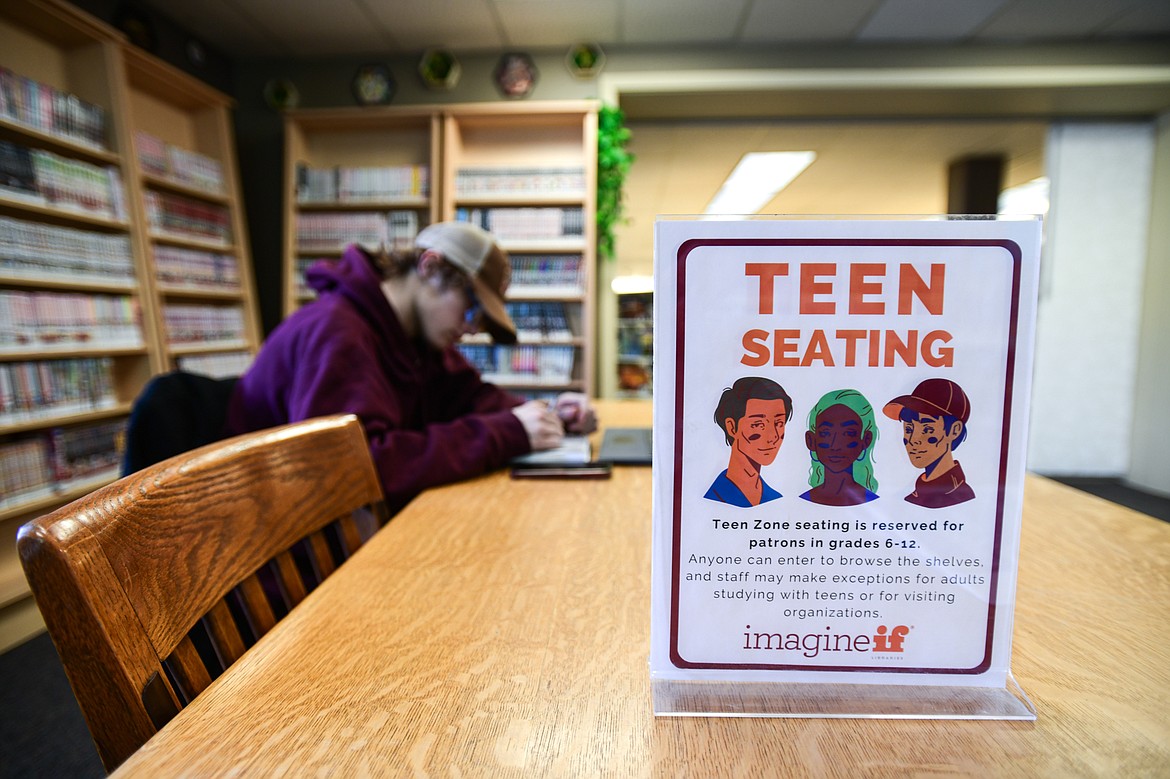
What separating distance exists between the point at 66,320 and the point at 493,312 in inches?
90.0

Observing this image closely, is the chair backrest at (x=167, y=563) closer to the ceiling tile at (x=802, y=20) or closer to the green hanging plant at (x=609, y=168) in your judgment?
the green hanging plant at (x=609, y=168)

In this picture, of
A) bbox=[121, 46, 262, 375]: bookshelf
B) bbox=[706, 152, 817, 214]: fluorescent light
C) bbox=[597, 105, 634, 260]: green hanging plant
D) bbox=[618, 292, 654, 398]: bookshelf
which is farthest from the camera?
bbox=[706, 152, 817, 214]: fluorescent light

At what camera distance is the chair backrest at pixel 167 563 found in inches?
14.1

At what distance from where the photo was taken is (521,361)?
3680 mm

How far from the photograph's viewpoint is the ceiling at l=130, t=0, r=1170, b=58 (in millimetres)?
3072

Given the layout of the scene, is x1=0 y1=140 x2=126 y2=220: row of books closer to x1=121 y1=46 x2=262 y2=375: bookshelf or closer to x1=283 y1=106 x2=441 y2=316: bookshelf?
x1=121 y1=46 x2=262 y2=375: bookshelf

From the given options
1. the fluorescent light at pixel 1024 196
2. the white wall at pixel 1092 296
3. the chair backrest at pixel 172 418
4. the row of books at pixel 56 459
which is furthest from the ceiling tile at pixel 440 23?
the fluorescent light at pixel 1024 196

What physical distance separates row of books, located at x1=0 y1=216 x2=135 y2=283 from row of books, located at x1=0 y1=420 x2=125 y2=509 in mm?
707

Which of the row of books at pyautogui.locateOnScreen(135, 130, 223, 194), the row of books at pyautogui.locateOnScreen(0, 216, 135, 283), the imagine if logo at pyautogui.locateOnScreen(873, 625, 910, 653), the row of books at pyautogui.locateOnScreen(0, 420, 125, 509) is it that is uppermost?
the row of books at pyautogui.locateOnScreen(135, 130, 223, 194)

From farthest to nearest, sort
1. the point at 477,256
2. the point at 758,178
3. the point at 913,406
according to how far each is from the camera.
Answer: the point at 758,178 → the point at 477,256 → the point at 913,406

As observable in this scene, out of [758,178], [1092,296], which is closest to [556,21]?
[758,178]

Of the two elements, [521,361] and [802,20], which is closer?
[802,20]

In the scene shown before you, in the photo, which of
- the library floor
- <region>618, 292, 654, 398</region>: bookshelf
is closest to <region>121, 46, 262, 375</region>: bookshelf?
the library floor

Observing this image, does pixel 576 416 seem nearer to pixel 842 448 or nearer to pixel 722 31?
pixel 842 448
